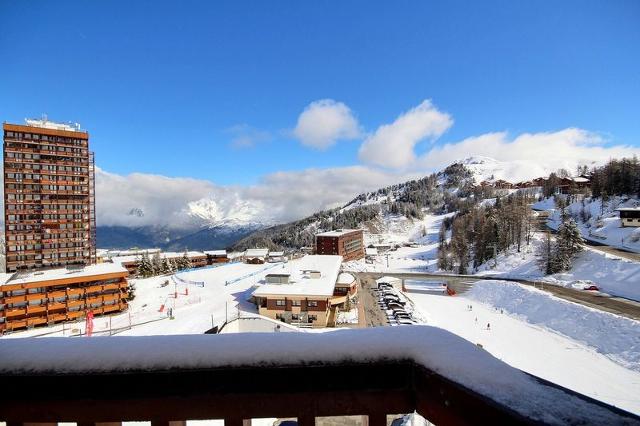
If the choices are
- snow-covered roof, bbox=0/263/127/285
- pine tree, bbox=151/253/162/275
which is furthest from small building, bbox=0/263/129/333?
pine tree, bbox=151/253/162/275

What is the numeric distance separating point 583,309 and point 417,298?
17147 millimetres

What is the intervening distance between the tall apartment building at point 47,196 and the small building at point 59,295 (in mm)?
11041

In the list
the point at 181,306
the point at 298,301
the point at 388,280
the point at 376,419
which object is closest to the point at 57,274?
the point at 181,306

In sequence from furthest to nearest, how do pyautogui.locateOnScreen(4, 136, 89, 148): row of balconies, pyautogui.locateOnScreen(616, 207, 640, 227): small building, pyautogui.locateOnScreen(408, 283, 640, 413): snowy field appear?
pyautogui.locateOnScreen(616, 207, 640, 227): small building
pyautogui.locateOnScreen(4, 136, 89, 148): row of balconies
pyautogui.locateOnScreen(408, 283, 640, 413): snowy field

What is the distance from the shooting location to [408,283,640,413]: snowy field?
17.5 m

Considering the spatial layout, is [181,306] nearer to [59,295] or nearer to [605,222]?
[59,295]

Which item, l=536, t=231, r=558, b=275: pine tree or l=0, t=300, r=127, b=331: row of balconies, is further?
l=536, t=231, r=558, b=275: pine tree

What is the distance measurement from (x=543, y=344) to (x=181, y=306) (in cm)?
3257

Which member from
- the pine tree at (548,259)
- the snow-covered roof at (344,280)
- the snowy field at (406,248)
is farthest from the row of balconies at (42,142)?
the pine tree at (548,259)

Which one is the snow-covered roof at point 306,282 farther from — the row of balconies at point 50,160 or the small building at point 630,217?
the small building at point 630,217

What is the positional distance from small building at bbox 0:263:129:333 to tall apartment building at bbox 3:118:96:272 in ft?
36.2

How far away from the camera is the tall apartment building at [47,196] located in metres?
40.2

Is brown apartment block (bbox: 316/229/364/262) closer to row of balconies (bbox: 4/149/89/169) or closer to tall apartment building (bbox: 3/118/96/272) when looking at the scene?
tall apartment building (bbox: 3/118/96/272)

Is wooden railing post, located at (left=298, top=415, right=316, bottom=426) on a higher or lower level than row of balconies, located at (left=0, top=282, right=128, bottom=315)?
higher
